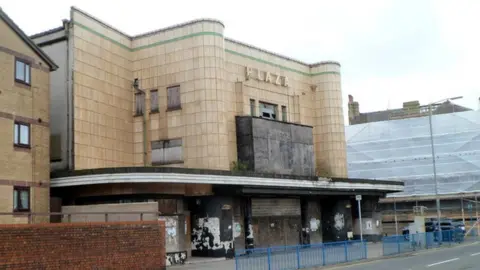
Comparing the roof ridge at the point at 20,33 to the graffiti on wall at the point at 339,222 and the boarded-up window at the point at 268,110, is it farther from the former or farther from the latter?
the graffiti on wall at the point at 339,222

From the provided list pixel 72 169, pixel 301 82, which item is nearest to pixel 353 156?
pixel 301 82

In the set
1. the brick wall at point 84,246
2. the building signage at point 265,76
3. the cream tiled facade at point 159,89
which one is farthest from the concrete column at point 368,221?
the brick wall at point 84,246

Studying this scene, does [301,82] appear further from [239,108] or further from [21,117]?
[21,117]

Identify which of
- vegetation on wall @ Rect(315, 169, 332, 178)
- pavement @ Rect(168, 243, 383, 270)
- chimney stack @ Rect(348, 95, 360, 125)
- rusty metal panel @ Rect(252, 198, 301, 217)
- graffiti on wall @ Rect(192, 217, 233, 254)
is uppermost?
chimney stack @ Rect(348, 95, 360, 125)

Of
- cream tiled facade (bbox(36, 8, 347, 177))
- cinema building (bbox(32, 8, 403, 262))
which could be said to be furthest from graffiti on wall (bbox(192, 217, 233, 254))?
cream tiled facade (bbox(36, 8, 347, 177))

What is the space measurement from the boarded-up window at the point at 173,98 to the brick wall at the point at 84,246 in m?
12.4

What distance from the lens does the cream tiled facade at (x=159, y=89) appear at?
3075cm

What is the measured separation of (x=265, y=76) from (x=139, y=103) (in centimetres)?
866

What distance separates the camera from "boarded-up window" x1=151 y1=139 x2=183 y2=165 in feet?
110

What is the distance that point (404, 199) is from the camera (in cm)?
5541

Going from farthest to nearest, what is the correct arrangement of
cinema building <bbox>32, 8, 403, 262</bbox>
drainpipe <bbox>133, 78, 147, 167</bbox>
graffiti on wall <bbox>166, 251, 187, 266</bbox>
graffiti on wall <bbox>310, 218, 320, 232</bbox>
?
graffiti on wall <bbox>310, 218, 320, 232</bbox> → drainpipe <bbox>133, 78, 147, 167</bbox> → cinema building <bbox>32, 8, 403, 262</bbox> → graffiti on wall <bbox>166, 251, 187, 266</bbox>

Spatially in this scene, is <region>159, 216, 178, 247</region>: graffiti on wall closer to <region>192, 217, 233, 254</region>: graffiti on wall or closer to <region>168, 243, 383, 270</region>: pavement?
<region>168, 243, 383, 270</region>: pavement

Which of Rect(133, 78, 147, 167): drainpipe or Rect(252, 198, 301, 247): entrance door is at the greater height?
Rect(133, 78, 147, 167): drainpipe

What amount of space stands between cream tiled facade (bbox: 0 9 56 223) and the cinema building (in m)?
1.68
